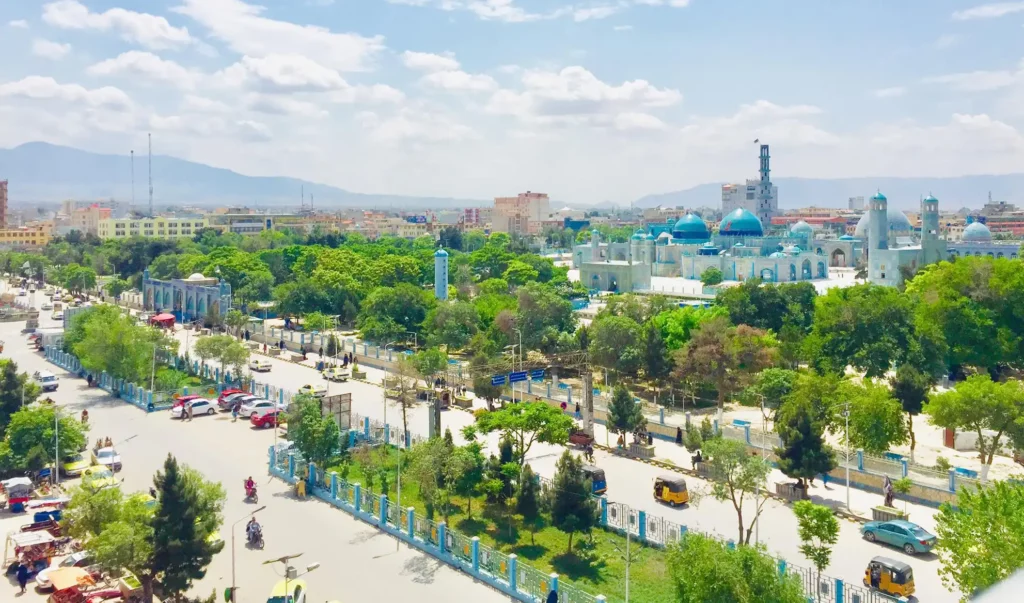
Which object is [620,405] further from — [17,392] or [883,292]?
[17,392]

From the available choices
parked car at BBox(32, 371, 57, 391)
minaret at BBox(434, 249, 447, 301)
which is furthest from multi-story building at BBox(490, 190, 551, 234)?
parked car at BBox(32, 371, 57, 391)

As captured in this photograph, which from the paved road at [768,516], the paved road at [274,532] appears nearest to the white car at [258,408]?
→ the paved road at [274,532]

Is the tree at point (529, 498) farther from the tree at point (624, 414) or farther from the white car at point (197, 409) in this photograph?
the white car at point (197, 409)

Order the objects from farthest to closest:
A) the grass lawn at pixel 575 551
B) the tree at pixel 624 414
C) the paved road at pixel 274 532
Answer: the tree at pixel 624 414, the paved road at pixel 274 532, the grass lawn at pixel 575 551

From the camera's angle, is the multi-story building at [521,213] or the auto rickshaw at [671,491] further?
the multi-story building at [521,213]

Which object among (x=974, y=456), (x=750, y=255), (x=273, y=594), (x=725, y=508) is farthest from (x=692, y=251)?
(x=273, y=594)

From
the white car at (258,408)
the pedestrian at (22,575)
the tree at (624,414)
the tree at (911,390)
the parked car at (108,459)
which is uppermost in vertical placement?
the tree at (911,390)
